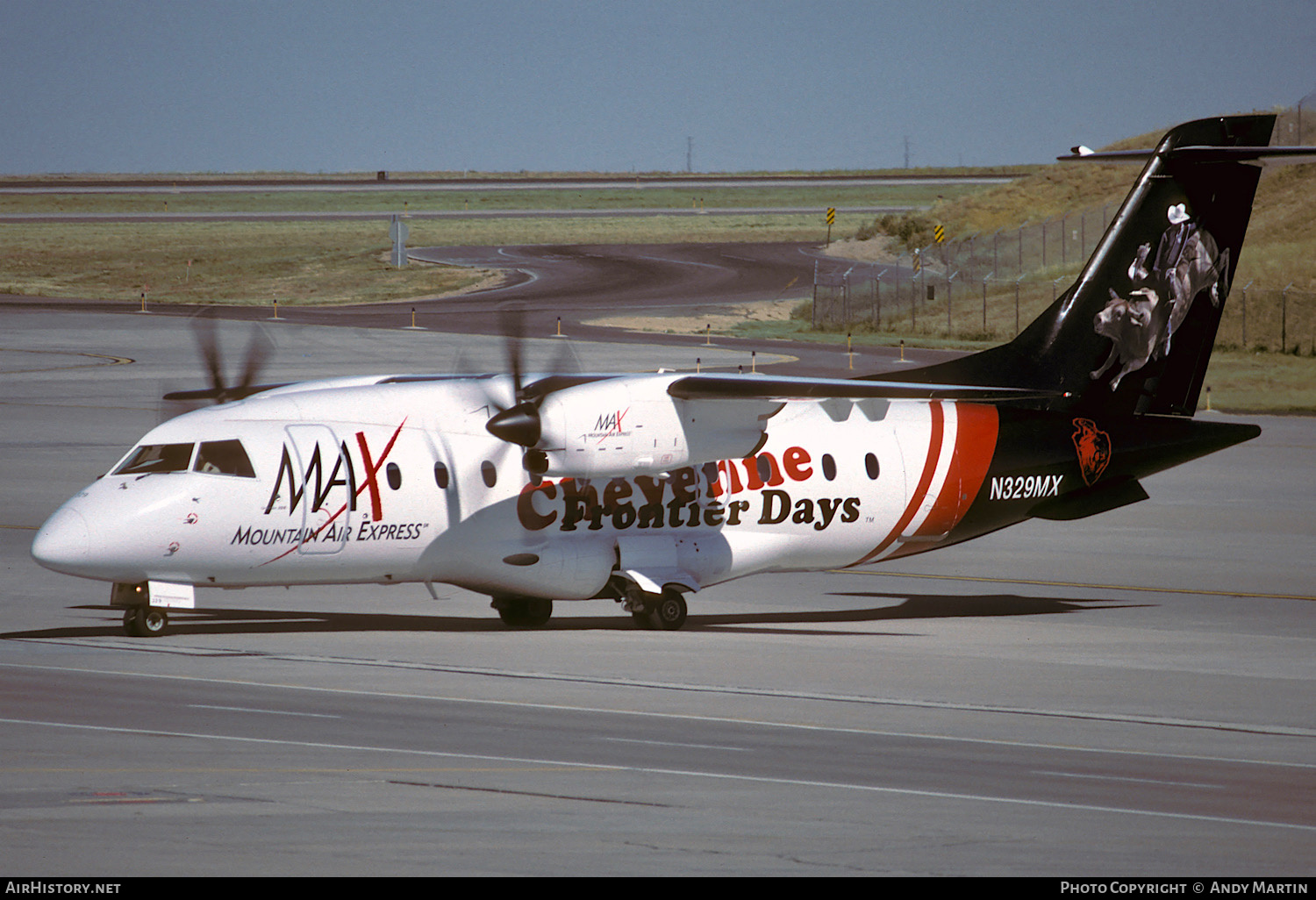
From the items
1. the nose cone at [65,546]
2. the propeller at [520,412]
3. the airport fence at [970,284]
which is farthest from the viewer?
the airport fence at [970,284]

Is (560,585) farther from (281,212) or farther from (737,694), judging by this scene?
(281,212)

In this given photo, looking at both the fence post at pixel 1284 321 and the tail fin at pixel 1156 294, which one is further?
A: the fence post at pixel 1284 321

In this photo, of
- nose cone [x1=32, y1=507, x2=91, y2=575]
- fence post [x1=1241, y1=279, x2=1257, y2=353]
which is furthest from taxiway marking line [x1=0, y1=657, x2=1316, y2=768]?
fence post [x1=1241, y1=279, x2=1257, y2=353]

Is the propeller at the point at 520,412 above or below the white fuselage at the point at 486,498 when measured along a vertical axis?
above

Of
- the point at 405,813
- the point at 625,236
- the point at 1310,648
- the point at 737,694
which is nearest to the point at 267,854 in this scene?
the point at 405,813

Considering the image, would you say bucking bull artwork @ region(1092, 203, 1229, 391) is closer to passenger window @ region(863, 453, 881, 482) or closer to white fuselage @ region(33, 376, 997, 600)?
white fuselage @ region(33, 376, 997, 600)

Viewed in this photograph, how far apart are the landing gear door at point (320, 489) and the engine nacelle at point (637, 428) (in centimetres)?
271

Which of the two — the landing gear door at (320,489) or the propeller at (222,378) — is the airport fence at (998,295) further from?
the landing gear door at (320,489)

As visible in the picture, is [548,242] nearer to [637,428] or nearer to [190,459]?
[637,428]

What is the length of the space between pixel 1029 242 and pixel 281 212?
8398 centimetres

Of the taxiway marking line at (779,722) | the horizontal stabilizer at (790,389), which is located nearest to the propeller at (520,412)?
the horizontal stabilizer at (790,389)

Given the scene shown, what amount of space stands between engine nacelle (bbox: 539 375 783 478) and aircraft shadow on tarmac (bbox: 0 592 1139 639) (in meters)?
3.07

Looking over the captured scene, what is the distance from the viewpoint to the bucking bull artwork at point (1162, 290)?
3039 centimetres

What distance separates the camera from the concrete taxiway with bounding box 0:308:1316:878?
13.3m
